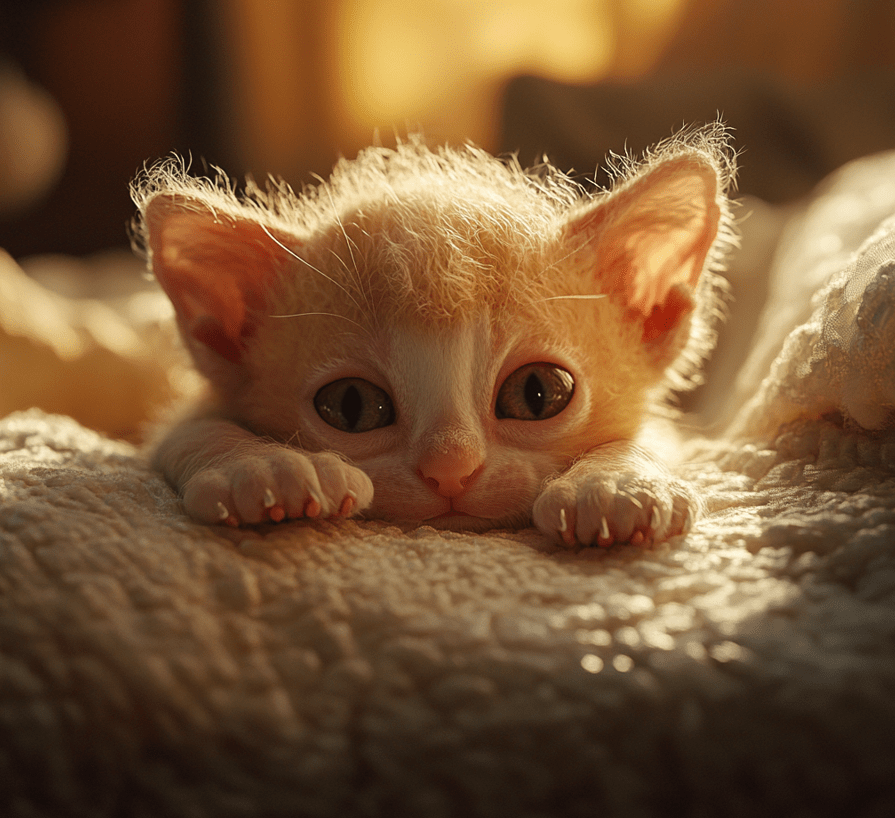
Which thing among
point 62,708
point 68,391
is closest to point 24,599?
point 62,708

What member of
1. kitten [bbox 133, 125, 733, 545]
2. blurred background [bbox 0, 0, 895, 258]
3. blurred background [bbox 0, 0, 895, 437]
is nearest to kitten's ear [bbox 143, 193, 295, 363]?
kitten [bbox 133, 125, 733, 545]

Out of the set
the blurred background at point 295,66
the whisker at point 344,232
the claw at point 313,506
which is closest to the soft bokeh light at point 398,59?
the blurred background at point 295,66

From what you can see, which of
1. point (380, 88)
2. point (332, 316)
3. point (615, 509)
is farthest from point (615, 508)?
point (380, 88)

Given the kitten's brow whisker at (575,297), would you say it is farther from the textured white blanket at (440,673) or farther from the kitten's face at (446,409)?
the textured white blanket at (440,673)

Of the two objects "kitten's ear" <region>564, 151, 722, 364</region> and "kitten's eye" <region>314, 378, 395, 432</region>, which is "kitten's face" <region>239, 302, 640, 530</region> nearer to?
"kitten's eye" <region>314, 378, 395, 432</region>

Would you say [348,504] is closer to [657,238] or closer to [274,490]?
[274,490]

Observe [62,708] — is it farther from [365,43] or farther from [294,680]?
[365,43]
